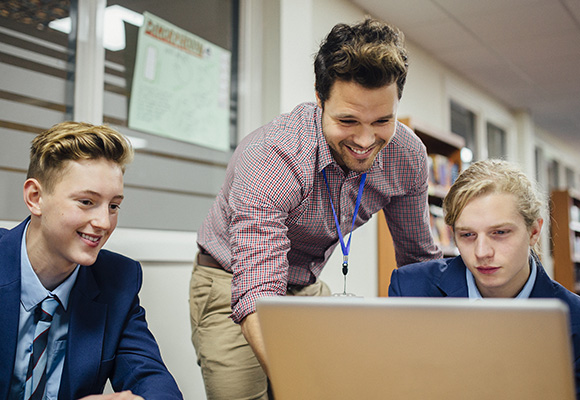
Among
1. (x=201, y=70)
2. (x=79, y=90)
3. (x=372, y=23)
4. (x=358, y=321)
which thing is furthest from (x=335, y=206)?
(x=201, y=70)

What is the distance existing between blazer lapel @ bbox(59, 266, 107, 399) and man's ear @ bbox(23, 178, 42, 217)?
0.62 ft

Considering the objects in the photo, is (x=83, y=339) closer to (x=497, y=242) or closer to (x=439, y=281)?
(x=439, y=281)

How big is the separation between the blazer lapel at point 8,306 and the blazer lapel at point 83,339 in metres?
→ 0.12

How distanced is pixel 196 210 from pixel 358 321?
77.2 inches

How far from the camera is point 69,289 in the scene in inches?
51.9

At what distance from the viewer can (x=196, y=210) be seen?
8.48ft

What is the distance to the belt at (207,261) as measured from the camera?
5.65 feet

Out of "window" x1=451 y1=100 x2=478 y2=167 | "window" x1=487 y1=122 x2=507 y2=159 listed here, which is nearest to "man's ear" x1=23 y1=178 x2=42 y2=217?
"window" x1=451 y1=100 x2=478 y2=167

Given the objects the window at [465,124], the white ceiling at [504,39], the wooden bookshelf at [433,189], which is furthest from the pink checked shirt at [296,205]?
the window at [465,124]

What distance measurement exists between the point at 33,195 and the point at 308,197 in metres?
0.68

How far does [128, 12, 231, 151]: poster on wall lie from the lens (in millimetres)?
2348

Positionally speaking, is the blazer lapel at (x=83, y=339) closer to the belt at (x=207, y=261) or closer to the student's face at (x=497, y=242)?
the belt at (x=207, y=261)

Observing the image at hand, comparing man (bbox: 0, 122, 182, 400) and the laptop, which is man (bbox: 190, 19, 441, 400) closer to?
man (bbox: 0, 122, 182, 400)

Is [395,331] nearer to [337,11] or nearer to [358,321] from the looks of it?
[358,321]
